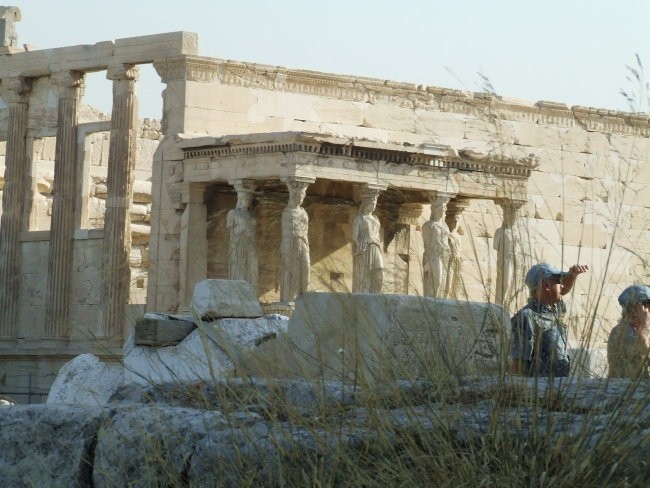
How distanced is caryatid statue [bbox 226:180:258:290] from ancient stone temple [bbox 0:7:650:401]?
0.02m

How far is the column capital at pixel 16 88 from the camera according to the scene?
24.2 metres

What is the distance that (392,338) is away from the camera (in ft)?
21.1

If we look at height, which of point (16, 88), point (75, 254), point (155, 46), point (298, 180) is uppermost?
point (155, 46)

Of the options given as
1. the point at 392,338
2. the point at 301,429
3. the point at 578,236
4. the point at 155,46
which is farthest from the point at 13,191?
the point at 301,429

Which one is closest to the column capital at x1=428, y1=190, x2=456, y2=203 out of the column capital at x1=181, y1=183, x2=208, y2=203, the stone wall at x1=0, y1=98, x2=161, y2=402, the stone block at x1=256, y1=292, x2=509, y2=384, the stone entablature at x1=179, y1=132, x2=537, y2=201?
the stone entablature at x1=179, y1=132, x2=537, y2=201

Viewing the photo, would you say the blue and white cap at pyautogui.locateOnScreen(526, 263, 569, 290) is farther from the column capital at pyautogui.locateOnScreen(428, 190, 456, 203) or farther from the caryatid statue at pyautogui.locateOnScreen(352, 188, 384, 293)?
the column capital at pyautogui.locateOnScreen(428, 190, 456, 203)

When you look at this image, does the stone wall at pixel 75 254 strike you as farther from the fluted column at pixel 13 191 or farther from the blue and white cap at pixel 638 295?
the blue and white cap at pixel 638 295

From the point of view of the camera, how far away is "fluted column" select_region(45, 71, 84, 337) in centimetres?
2353

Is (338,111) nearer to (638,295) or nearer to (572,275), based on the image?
(572,275)

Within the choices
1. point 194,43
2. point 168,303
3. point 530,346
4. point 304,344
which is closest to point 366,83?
point 194,43

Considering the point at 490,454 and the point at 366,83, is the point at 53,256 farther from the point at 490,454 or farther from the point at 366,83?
the point at 490,454

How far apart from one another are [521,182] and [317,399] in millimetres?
15841

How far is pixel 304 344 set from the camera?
25.0 feet

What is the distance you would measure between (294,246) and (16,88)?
5770 millimetres
